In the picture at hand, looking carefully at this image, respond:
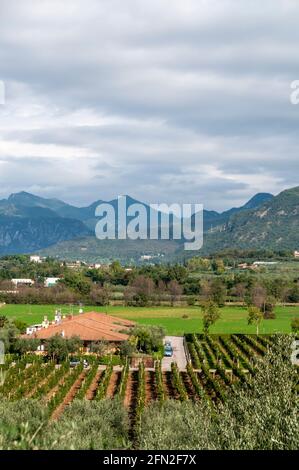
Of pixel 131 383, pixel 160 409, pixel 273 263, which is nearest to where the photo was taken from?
pixel 160 409

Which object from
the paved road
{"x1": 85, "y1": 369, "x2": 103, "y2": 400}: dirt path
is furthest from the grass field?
{"x1": 85, "y1": 369, "x2": 103, "y2": 400}: dirt path

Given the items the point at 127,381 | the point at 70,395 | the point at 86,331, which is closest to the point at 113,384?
the point at 127,381

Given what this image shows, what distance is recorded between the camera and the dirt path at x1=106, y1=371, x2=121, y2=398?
35088 mm

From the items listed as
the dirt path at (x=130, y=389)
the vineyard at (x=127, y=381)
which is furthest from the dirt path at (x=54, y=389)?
the dirt path at (x=130, y=389)

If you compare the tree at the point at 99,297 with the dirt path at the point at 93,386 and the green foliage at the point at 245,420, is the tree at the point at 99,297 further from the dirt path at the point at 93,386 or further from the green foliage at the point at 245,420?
the green foliage at the point at 245,420

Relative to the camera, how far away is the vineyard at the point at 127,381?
32.2m

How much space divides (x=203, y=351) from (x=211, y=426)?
33925 millimetres

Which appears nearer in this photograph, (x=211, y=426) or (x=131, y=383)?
(x=211, y=426)

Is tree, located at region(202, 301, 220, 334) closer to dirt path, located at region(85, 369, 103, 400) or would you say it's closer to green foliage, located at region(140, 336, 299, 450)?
dirt path, located at region(85, 369, 103, 400)
